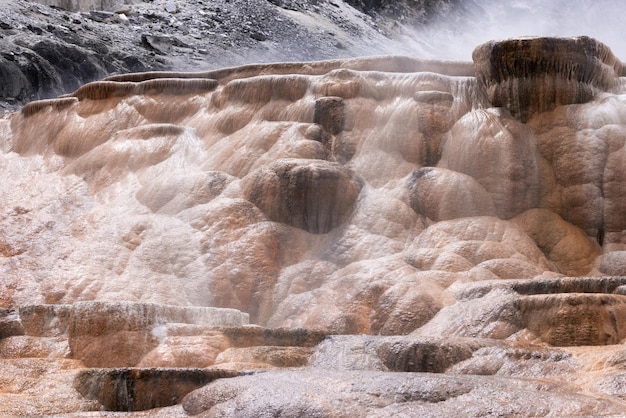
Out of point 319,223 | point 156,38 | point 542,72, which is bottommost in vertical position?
point 319,223

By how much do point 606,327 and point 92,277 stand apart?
6.88 meters

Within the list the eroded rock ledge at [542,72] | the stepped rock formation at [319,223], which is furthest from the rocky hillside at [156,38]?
the eroded rock ledge at [542,72]

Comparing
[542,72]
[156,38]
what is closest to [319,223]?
[542,72]

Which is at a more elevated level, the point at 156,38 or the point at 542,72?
the point at 156,38

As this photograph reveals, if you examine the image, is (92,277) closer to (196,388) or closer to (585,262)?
(196,388)

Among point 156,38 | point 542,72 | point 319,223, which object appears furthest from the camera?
point 156,38

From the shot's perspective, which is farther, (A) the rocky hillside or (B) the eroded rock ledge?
(A) the rocky hillside

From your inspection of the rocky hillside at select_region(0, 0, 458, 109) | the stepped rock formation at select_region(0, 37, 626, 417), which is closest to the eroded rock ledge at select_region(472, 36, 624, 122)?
the stepped rock formation at select_region(0, 37, 626, 417)

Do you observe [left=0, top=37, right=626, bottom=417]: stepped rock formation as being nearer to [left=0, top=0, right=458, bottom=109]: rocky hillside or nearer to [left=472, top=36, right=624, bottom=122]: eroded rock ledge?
[left=472, top=36, right=624, bottom=122]: eroded rock ledge

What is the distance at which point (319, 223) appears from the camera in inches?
486

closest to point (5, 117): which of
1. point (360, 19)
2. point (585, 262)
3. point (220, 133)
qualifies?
point (220, 133)

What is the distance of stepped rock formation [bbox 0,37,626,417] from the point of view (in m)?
8.03

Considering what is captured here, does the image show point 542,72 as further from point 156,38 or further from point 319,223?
point 156,38

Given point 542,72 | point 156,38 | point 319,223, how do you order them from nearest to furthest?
point 319,223 < point 542,72 < point 156,38
